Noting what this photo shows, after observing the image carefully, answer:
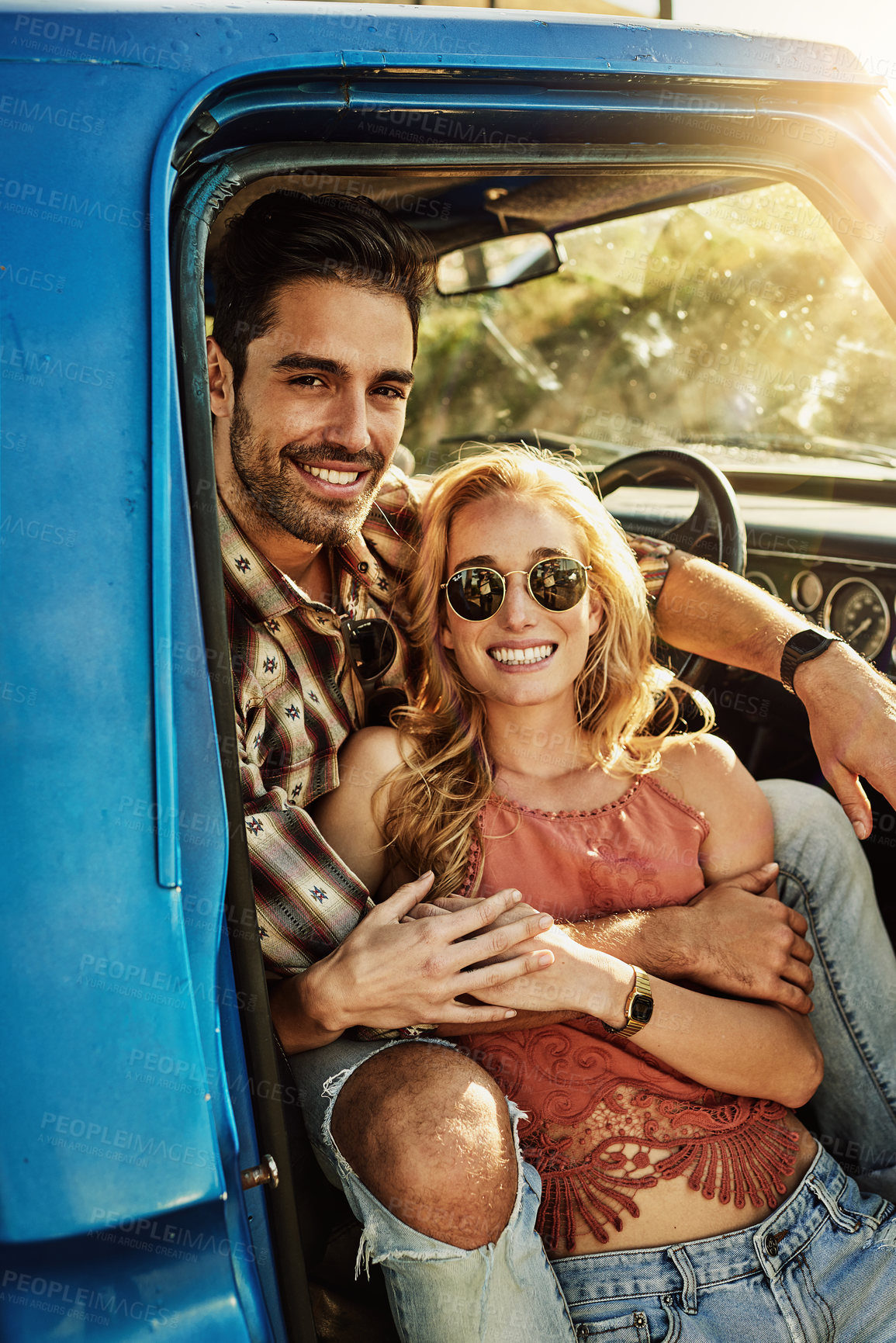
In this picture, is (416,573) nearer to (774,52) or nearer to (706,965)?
(706,965)

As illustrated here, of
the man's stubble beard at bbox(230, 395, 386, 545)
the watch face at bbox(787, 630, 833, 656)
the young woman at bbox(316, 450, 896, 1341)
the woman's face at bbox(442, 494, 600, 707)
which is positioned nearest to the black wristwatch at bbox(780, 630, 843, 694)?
the watch face at bbox(787, 630, 833, 656)

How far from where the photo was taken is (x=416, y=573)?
73.6 inches

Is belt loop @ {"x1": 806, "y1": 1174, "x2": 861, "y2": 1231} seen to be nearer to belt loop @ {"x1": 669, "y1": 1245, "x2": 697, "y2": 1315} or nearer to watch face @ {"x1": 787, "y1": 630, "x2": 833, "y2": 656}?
belt loop @ {"x1": 669, "y1": 1245, "x2": 697, "y2": 1315}

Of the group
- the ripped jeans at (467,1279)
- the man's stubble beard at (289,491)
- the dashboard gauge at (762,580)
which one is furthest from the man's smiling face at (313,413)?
the dashboard gauge at (762,580)

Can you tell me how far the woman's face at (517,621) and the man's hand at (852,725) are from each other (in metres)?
0.41

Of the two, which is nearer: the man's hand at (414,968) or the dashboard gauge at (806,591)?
the man's hand at (414,968)

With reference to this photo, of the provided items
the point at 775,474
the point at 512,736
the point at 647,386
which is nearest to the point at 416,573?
the point at 512,736

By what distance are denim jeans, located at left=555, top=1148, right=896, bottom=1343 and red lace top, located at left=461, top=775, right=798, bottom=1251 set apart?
0.05 metres

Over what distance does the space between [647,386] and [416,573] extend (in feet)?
14.7

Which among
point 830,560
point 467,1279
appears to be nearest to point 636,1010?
point 467,1279

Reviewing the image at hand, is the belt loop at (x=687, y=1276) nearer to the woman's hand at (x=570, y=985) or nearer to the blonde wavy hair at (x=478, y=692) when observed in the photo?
the woman's hand at (x=570, y=985)

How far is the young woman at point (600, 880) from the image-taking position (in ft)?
4.45

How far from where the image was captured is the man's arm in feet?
4.75

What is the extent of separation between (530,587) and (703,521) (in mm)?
875
